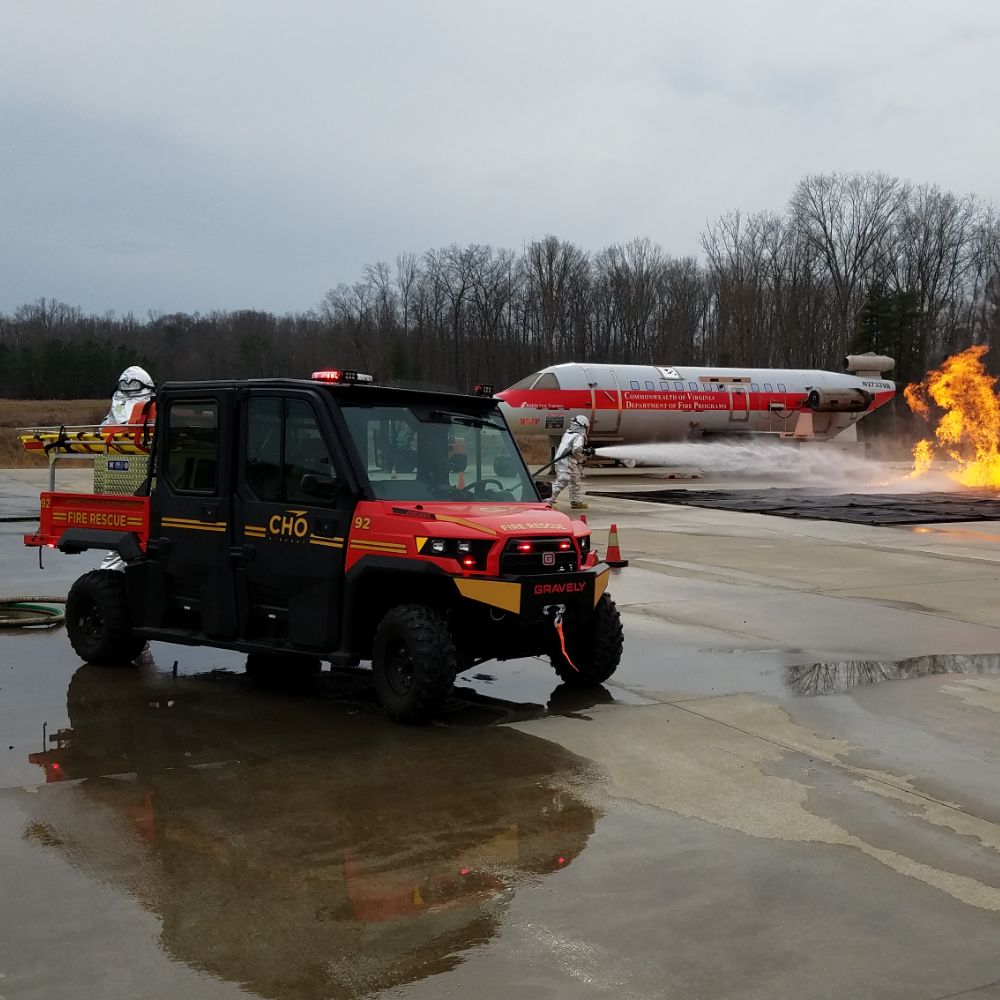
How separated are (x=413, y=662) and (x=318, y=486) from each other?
1319 millimetres

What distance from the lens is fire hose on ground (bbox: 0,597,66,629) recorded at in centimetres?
955

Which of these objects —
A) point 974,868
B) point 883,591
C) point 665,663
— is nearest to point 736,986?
point 974,868

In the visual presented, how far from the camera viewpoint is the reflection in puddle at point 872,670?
25.6 ft

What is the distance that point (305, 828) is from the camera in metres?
4.91

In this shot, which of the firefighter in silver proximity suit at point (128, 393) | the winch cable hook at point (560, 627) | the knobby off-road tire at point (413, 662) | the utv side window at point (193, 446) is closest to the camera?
the knobby off-road tire at point (413, 662)

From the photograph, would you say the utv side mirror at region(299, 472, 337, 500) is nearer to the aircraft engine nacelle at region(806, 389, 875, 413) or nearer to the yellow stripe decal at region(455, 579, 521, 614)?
the yellow stripe decal at region(455, 579, 521, 614)

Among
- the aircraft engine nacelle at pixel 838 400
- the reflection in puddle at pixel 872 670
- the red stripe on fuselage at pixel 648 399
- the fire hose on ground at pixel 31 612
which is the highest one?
the aircraft engine nacelle at pixel 838 400

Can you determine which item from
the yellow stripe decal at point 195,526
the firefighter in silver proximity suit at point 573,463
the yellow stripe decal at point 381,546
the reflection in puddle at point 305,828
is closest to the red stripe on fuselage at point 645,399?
the firefighter in silver proximity suit at point 573,463

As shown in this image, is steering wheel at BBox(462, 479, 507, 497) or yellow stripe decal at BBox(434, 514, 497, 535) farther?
steering wheel at BBox(462, 479, 507, 497)

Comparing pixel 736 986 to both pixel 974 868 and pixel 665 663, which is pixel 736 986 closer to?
pixel 974 868

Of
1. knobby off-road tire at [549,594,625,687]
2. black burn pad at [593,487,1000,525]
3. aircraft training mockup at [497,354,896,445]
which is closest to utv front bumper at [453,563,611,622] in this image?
knobby off-road tire at [549,594,625,687]

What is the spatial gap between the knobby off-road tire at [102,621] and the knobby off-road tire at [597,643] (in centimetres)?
318

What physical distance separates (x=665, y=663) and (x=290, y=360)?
87.7m

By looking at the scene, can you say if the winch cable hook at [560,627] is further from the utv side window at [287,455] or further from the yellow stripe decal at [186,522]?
the yellow stripe decal at [186,522]
